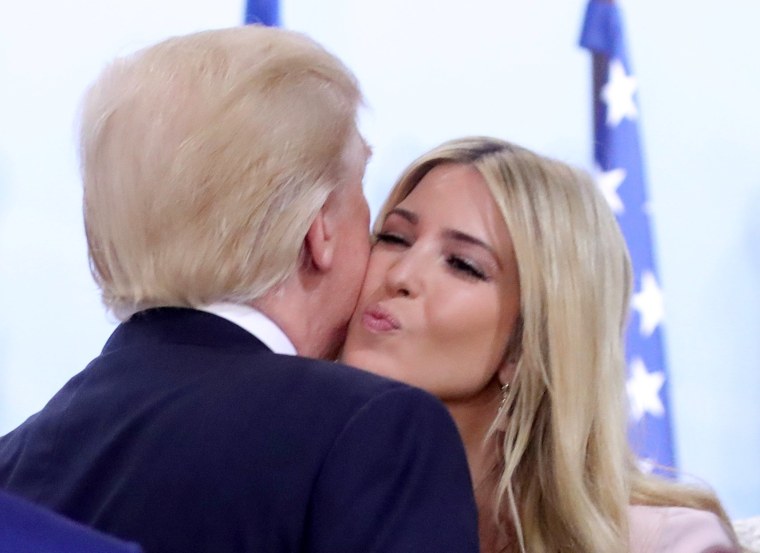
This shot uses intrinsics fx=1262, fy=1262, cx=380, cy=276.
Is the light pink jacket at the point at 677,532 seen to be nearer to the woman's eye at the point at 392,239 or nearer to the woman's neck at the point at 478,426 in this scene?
the woman's neck at the point at 478,426

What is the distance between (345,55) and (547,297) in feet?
2.59

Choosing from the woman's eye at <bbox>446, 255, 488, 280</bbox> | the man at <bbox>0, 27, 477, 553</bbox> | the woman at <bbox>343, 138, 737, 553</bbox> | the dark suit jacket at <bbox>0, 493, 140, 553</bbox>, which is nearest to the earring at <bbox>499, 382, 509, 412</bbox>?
the woman at <bbox>343, 138, 737, 553</bbox>

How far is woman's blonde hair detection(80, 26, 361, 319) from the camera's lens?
120cm

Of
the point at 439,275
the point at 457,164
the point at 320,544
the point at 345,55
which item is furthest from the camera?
the point at 345,55

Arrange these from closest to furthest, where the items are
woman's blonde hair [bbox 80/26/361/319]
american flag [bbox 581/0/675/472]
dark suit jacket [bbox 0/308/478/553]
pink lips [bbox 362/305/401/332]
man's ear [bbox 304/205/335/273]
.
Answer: dark suit jacket [bbox 0/308/478/553], woman's blonde hair [bbox 80/26/361/319], man's ear [bbox 304/205/335/273], pink lips [bbox 362/305/401/332], american flag [bbox 581/0/675/472]

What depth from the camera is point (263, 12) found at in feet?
7.66

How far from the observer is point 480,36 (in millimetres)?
2426

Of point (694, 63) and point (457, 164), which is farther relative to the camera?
point (694, 63)

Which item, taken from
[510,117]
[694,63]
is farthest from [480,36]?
[694,63]

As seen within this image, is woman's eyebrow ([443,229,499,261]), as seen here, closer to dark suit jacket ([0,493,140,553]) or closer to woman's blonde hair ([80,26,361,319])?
woman's blonde hair ([80,26,361,319])

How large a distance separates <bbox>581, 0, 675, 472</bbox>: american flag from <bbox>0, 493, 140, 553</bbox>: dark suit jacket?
1.69 m

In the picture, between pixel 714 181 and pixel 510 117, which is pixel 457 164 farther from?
pixel 714 181

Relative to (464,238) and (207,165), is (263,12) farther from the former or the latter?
(207,165)

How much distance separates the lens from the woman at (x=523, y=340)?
67.7 inches
